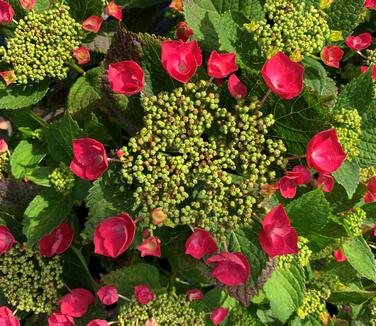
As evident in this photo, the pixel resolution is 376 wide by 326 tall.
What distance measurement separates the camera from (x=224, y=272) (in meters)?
1.02

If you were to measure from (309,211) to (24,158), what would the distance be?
88 cm

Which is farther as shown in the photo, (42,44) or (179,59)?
(42,44)

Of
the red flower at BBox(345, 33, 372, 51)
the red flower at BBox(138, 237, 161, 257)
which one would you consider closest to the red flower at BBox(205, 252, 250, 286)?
the red flower at BBox(138, 237, 161, 257)

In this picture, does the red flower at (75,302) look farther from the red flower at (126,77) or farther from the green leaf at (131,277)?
the red flower at (126,77)

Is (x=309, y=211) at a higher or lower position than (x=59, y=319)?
higher

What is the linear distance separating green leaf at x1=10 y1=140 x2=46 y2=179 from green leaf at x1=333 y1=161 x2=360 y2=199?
90 cm

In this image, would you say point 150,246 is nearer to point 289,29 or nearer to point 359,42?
point 289,29

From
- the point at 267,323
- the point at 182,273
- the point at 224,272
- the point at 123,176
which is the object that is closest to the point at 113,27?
the point at 123,176

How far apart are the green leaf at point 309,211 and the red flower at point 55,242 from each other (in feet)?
2.08

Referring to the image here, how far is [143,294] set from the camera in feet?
4.10

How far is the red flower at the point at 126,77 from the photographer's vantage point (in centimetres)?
99

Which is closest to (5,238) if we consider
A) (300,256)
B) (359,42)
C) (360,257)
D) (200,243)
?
(200,243)

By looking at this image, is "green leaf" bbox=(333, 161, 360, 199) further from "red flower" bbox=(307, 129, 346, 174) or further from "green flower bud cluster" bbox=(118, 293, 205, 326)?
"green flower bud cluster" bbox=(118, 293, 205, 326)

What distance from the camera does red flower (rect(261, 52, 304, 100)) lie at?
3.11 ft
